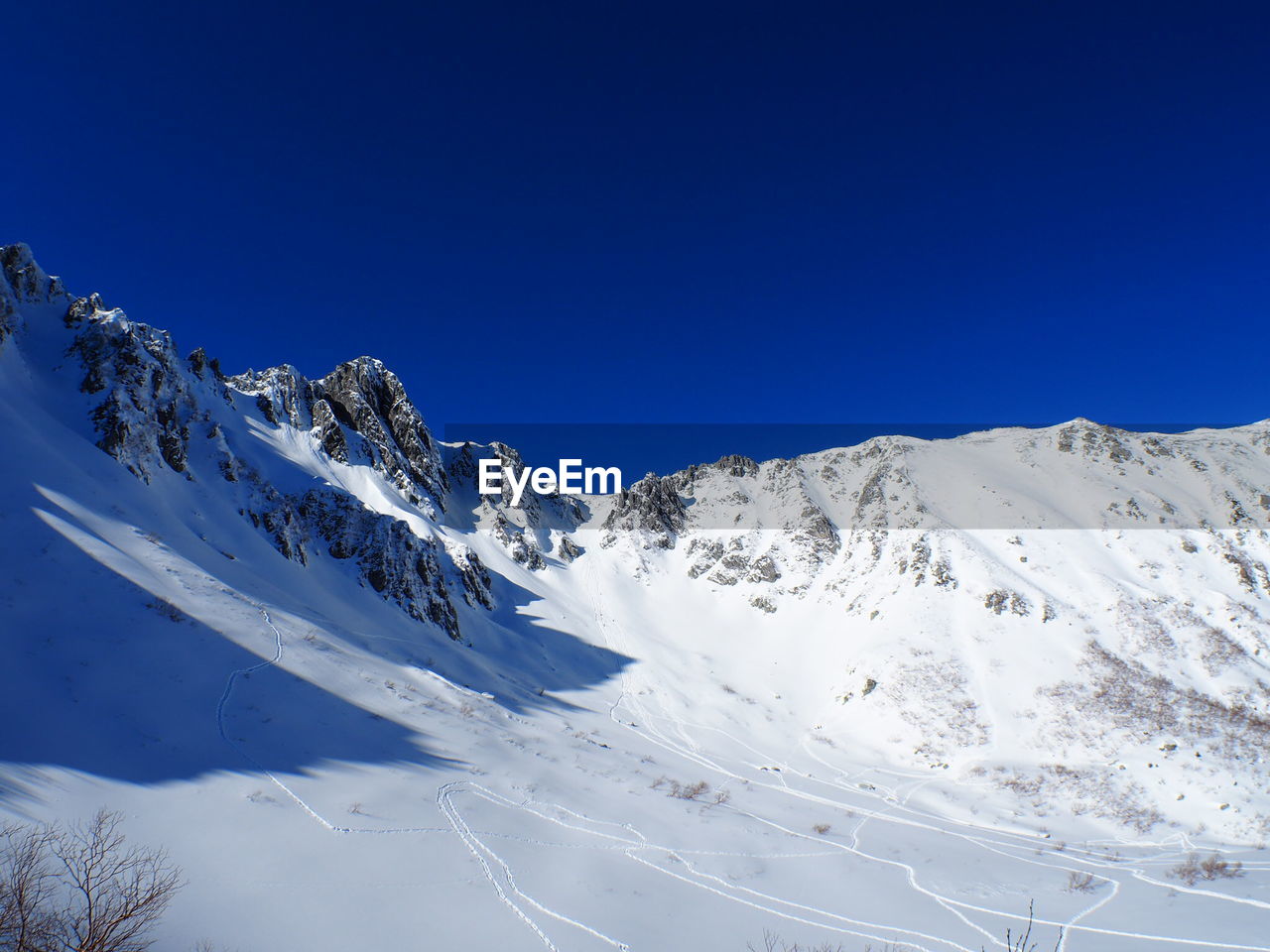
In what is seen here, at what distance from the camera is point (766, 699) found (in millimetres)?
59219

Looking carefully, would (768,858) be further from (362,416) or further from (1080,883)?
(362,416)

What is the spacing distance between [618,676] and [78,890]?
52708mm

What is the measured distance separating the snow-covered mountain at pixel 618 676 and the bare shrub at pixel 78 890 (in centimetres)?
79

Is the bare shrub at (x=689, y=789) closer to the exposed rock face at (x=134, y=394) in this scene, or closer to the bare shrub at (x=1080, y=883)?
the bare shrub at (x=1080, y=883)

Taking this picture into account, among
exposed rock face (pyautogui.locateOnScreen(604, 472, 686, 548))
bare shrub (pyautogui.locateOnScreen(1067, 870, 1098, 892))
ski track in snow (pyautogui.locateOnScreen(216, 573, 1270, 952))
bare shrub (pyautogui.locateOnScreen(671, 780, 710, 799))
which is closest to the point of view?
ski track in snow (pyautogui.locateOnScreen(216, 573, 1270, 952))

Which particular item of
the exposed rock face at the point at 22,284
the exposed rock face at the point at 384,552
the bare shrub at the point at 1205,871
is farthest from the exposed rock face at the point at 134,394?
the bare shrub at the point at 1205,871

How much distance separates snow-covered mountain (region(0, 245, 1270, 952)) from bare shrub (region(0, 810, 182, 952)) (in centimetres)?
79

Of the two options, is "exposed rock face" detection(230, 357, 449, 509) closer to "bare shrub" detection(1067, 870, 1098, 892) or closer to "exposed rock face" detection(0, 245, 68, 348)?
"exposed rock face" detection(0, 245, 68, 348)

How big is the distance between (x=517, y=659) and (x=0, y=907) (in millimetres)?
50169

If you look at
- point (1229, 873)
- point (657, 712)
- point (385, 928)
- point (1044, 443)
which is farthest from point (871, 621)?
point (385, 928)

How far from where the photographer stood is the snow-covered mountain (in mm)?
14391

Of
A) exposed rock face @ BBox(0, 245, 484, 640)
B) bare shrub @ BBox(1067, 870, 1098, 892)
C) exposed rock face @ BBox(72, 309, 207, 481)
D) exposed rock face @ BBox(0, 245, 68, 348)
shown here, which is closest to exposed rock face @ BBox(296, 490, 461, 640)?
exposed rock face @ BBox(0, 245, 484, 640)

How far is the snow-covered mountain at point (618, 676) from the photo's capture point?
1439cm

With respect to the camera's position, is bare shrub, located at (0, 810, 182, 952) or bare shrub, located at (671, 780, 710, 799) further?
bare shrub, located at (671, 780, 710, 799)
